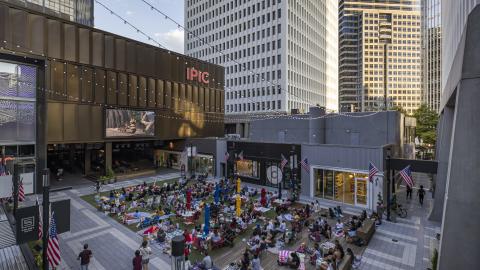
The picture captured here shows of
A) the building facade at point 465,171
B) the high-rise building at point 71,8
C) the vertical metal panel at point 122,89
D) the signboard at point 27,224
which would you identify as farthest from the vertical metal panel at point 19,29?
the building facade at point 465,171

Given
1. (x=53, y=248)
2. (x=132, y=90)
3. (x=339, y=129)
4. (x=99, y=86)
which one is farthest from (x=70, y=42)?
(x=339, y=129)

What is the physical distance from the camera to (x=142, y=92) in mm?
39312

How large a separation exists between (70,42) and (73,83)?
4.75m

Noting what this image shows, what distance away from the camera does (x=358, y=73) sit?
154m

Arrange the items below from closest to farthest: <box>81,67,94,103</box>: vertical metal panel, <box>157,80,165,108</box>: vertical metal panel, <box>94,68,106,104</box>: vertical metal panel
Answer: <box>81,67,94,103</box>: vertical metal panel, <box>94,68,106,104</box>: vertical metal panel, <box>157,80,165,108</box>: vertical metal panel

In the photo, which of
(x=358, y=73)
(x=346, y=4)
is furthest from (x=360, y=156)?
(x=346, y=4)

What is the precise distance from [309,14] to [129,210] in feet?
260

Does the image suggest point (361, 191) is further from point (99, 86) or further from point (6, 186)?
point (99, 86)

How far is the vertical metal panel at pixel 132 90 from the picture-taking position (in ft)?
124

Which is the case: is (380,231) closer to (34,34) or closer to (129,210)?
(129,210)

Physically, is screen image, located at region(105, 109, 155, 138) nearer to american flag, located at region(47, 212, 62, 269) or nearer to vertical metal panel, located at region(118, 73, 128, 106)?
vertical metal panel, located at region(118, 73, 128, 106)

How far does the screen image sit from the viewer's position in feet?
117

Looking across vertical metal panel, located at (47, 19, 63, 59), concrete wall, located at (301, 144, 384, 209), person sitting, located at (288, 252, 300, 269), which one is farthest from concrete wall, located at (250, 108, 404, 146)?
vertical metal panel, located at (47, 19, 63, 59)

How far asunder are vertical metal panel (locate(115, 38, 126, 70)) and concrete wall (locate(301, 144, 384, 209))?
88.2 feet
